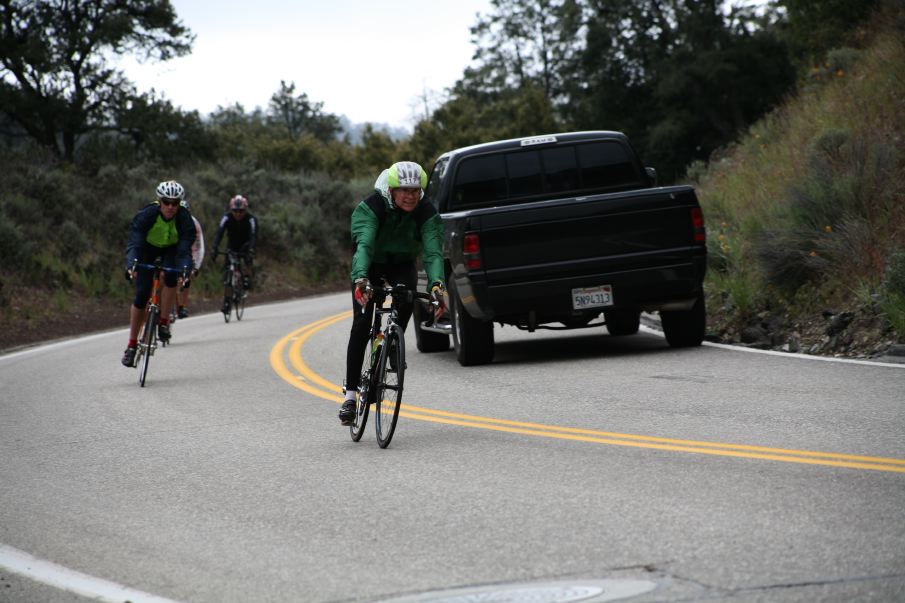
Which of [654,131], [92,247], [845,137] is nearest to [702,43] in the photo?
[654,131]

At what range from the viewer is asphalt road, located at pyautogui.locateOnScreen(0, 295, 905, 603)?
509 centimetres

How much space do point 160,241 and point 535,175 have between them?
421cm

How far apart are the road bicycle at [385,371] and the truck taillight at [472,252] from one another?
3222 mm

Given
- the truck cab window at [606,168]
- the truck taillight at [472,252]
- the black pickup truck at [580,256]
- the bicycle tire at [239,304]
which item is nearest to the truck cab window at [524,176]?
the truck cab window at [606,168]

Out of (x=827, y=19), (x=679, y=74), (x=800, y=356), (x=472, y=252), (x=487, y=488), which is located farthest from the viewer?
(x=679, y=74)

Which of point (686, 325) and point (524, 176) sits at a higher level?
point (524, 176)

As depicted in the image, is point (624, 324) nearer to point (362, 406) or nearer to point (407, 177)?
point (362, 406)

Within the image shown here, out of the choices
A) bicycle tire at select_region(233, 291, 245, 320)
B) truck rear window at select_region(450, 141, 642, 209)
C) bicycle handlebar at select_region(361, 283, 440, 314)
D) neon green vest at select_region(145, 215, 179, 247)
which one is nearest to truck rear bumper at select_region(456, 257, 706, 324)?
truck rear window at select_region(450, 141, 642, 209)

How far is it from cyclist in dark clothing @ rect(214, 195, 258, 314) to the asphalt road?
965 centimetres

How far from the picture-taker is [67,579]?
5516mm

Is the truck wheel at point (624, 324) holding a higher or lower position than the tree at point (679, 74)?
lower

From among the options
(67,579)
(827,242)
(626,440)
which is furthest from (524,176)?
(67,579)

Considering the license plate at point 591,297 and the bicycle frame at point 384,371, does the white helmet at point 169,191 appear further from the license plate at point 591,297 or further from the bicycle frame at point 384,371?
the bicycle frame at point 384,371

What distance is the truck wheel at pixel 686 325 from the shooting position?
12.7 metres
